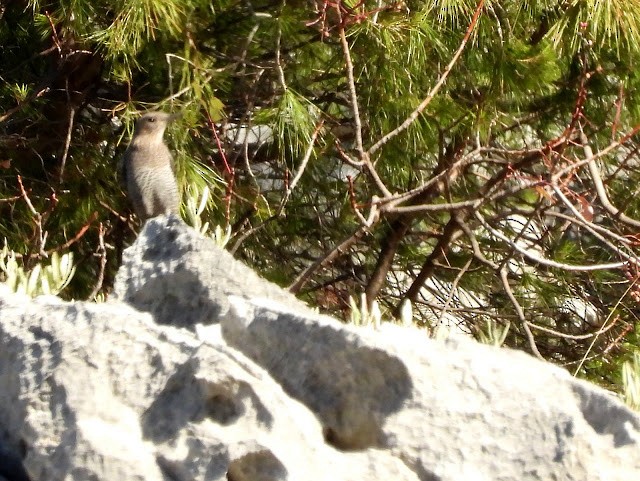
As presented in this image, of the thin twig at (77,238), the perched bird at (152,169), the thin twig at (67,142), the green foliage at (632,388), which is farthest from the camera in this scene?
the thin twig at (67,142)

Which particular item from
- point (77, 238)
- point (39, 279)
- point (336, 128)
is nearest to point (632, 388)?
point (39, 279)

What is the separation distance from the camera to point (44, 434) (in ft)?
6.37

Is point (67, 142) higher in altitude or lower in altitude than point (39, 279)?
lower

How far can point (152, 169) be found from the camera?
4191mm

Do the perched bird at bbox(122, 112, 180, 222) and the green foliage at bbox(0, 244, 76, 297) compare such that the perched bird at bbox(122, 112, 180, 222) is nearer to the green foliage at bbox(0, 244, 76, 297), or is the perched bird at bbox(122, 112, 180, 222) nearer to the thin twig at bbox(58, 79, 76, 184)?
the thin twig at bbox(58, 79, 76, 184)

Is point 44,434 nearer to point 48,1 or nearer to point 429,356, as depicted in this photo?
point 429,356

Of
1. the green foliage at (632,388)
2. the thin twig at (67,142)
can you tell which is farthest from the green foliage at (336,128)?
the green foliage at (632,388)

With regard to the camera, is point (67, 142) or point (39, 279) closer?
point (39, 279)

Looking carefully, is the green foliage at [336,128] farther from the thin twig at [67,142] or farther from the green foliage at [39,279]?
the green foliage at [39,279]

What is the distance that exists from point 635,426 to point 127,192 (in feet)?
9.93

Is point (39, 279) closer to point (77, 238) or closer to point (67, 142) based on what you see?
point (77, 238)

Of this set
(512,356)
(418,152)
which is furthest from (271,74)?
(512,356)

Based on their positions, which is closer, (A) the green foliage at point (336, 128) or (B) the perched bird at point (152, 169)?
(B) the perched bird at point (152, 169)

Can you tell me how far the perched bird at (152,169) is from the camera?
420 centimetres
